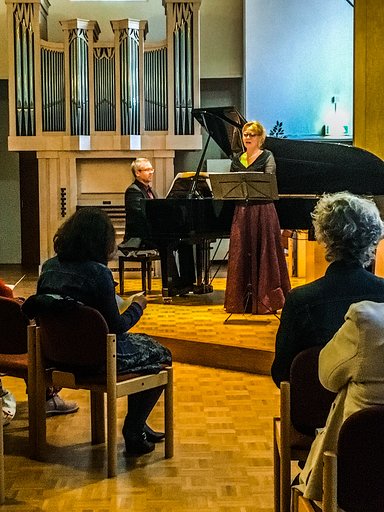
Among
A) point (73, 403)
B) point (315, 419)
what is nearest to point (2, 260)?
point (73, 403)

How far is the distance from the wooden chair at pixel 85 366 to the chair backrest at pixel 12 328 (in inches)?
11.2

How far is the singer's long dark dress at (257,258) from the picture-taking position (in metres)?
6.41

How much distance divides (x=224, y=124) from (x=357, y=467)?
534 centimetres

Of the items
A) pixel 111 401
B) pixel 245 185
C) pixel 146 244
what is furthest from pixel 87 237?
pixel 146 244

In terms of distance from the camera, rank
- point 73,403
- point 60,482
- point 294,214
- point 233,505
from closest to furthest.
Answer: point 233,505, point 60,482, point 73,403, point 294,214

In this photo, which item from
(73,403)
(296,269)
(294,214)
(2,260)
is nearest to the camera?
(73,403)

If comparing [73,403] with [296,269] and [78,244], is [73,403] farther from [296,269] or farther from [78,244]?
[296,269]

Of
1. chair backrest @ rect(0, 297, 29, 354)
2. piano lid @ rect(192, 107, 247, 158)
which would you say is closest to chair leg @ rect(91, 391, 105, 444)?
chair backrest @ rect(0, 297, 29, 354)

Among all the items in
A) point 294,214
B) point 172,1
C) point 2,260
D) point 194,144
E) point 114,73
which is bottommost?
point 2,260

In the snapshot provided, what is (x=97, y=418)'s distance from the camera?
3.79 metres

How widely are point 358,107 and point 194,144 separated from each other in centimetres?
354

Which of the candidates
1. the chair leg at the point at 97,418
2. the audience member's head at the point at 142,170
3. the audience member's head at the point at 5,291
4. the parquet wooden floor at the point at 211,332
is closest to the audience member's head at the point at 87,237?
the chair leg at the point at 97,418

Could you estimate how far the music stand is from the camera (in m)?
6.14

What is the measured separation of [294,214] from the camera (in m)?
6.89
